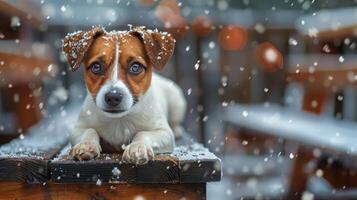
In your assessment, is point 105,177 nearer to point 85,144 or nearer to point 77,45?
point 85,144

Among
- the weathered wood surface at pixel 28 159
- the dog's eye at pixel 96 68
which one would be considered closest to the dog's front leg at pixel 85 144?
the weathered wood surface at pixel 28 159

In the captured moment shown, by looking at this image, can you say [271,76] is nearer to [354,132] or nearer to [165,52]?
[354,132]

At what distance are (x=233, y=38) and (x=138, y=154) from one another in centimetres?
431

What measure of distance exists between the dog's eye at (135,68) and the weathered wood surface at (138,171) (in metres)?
0.30

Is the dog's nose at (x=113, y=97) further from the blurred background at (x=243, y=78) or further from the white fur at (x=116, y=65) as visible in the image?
the blurred background at (x=243, y=78)

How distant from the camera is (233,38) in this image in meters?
5.88

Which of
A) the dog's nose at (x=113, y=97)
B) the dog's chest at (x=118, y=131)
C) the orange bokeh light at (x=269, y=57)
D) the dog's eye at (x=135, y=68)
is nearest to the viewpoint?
the dog's nose at (x=113, y=97)

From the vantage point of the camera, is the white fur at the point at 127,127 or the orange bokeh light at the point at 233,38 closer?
the white fur at the point at 127,127

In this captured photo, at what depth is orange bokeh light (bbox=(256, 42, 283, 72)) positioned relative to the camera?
18.4ft

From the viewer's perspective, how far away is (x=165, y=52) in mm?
1847

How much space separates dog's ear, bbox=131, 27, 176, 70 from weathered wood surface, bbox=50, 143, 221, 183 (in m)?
0.34

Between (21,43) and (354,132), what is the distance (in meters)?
2.50

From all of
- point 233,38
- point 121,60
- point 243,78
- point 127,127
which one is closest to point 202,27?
point 233,38

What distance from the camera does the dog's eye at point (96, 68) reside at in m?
1.77
